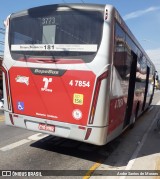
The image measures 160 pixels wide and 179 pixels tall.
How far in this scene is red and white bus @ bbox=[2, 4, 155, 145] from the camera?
628 centimetres

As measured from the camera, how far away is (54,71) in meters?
6.70

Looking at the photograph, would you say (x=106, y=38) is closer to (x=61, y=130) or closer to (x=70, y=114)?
(x=70, y=114)

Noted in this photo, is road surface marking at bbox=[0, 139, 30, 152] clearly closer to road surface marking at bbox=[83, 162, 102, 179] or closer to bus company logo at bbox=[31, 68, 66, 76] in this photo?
bus company logo at bbox=[31, 68, 66, 76]

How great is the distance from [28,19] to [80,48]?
1711 millimetres

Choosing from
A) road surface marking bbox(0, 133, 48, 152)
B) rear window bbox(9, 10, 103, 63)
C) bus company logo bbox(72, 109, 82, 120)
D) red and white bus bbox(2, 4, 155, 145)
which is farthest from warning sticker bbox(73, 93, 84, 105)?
road surface marking bbox(0, 133, 48, 152)

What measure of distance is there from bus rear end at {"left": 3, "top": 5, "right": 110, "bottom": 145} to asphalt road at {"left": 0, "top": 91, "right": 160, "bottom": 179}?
0.67 meters

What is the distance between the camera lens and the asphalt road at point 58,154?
6.41 m

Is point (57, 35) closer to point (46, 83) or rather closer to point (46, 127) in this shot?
point (46, 83)

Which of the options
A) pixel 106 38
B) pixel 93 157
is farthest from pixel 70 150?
pixel 106 38

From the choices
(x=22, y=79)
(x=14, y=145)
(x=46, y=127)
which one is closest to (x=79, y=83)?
(x=46, y=127)

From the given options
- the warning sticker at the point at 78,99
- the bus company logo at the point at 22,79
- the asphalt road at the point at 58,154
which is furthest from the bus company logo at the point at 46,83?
the asphalt road at the point at 58,154

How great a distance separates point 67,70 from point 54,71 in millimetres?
363

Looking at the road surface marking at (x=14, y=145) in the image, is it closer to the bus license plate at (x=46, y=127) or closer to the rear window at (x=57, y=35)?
the bus license plate at (x=46, y=127)

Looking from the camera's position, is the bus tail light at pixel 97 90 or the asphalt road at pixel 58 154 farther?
the asphalt road at pixel 58 154
